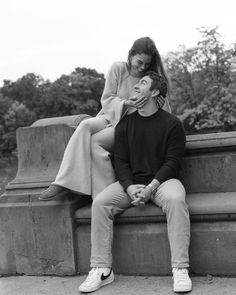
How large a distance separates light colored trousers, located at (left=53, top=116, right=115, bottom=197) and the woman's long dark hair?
27.8 inches

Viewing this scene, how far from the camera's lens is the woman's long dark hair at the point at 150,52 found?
4.10 meters

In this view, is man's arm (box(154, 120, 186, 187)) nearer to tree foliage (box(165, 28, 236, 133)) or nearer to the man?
the man

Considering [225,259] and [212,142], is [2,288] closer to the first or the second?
[225,259]

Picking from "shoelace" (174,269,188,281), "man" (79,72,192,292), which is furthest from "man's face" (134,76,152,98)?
"shoelace" (174,269,188,281)

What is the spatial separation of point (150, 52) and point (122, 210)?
1.49 m

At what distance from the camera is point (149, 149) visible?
376 centimetres

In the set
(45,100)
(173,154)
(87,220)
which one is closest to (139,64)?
(173,154)

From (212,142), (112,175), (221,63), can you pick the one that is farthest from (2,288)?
(221,63)

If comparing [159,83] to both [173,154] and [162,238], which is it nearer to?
[173,154]

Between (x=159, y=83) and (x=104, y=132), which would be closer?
(x=159, y=83)

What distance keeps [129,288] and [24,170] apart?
1568 mm

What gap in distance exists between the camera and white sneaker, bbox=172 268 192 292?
10.5ft

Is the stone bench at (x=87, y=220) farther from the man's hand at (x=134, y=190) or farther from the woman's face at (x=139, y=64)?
the woman's face at (x=139, y=64)

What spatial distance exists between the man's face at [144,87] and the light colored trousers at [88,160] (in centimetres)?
43
